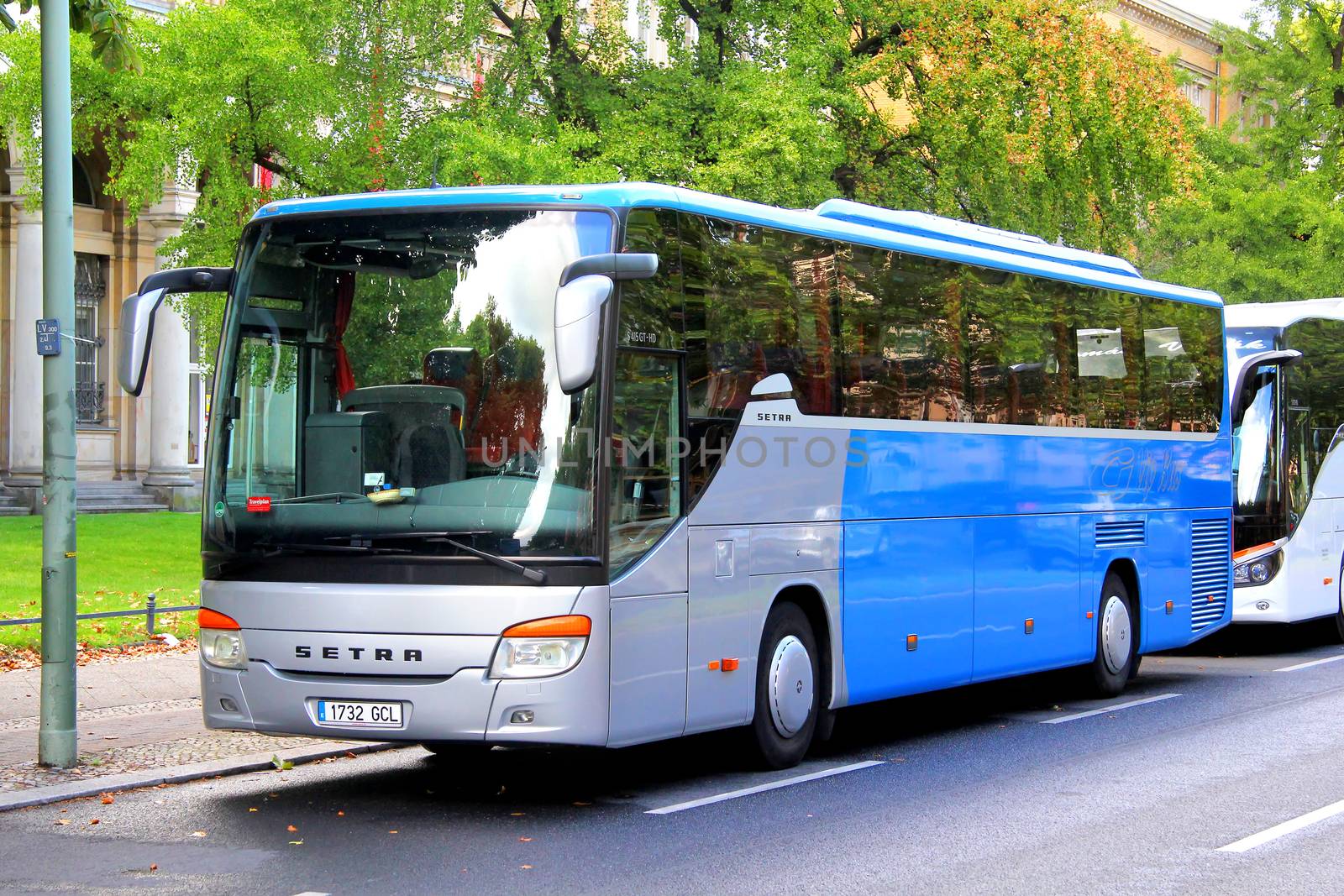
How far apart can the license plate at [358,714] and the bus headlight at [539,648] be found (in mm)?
570

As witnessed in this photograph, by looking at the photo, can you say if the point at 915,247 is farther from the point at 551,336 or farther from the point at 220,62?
the point at 220,62

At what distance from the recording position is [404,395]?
9266 mm

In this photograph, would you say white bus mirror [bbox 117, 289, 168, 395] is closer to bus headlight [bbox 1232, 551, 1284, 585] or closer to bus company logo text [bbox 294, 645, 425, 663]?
bus company logo text [bbox 294, 645, 425, 663]

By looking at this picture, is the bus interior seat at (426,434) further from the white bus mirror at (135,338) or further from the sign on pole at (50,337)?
the sign on pole at (50,337)

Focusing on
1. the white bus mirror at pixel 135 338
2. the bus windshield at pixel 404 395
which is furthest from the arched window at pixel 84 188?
the white bus mirror at pixel 135 338

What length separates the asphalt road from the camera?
25.3 ft

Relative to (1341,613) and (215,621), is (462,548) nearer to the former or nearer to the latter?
(215,621)

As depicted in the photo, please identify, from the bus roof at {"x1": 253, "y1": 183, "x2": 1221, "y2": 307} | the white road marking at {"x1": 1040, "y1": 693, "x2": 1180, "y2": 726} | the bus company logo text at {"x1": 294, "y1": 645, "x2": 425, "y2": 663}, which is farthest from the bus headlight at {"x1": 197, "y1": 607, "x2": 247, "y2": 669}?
the white road marking at {"x1": 1040, "y1": 693, "x2": 1180, "y2": 726}

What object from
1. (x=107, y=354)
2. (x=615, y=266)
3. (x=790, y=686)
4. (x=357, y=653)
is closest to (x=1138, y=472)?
(x=790, y=686)

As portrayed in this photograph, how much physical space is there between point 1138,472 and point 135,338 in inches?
370

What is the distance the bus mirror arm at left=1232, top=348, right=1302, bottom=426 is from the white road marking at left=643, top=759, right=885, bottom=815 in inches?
369

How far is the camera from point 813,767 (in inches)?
439

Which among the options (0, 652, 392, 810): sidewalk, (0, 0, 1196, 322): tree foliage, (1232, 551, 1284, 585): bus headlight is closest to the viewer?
(0, 652, 392, 810): sidewalk

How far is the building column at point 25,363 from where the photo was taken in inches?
1272
